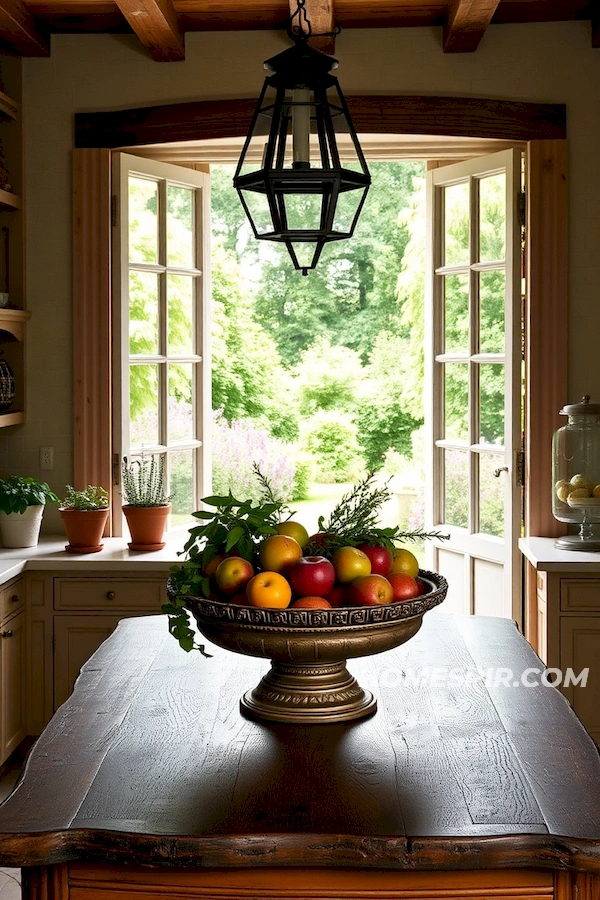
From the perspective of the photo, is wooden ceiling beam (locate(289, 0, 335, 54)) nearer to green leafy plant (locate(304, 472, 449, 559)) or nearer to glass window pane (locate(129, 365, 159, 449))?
glass window pane (locate(129, 365, 159, 449))

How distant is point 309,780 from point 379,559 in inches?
18.6

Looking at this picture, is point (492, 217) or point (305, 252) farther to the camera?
point (492, 217)

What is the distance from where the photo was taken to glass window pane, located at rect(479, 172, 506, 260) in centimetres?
410

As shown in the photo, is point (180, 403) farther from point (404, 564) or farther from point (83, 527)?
point (404, 564)

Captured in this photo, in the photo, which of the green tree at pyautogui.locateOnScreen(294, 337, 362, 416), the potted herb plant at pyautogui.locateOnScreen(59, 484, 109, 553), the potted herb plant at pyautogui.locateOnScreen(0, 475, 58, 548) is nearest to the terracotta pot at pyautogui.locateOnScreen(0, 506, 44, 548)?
the potted herb plant at pyautogui.locateOnScreen(0, 475, 58, 548)

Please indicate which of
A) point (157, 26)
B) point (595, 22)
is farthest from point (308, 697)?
point (595, 22)

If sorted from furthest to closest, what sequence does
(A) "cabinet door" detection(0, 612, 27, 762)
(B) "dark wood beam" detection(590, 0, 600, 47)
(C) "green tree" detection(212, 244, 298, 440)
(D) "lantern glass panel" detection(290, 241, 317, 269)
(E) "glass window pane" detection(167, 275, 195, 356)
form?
(C) "green tree" detection(212, 244, 298, 440) < (E) "glass window pane" detection(167, 275, 195, 356) < (B) "dark wood beam" detection(590, 0, 600, 47) < (A) "cabinet door" detection(0, 612, 27, 762) < (D) "lantern glass panel" detection(290, 241, 317, 269)

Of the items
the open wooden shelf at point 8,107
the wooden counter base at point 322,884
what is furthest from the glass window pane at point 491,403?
the wooden counter base at point 322,884

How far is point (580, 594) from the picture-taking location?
3604 mm

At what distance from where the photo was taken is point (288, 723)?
5.75 feet

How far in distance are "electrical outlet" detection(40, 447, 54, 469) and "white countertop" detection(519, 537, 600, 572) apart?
1.99m

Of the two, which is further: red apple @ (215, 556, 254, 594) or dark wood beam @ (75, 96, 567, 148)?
dark wood beam @ (75, 96, 567, 148)

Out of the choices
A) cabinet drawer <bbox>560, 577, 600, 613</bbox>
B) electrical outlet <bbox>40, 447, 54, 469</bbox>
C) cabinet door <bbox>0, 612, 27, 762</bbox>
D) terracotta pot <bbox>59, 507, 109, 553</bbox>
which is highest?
electrical outlet <bbox>40, 447, 54, 469</bbox>

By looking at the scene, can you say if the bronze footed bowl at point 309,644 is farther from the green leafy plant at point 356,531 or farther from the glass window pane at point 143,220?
the glass window pane at point 143,220
